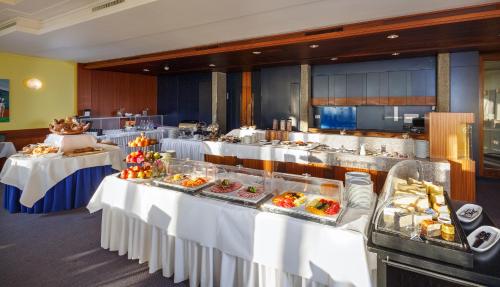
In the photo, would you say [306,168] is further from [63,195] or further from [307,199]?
[63,195]

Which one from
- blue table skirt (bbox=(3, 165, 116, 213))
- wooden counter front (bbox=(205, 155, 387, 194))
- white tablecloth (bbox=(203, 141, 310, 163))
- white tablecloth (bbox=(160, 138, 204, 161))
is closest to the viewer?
blue table skirt (bbox=(3, 165, 116, 213))

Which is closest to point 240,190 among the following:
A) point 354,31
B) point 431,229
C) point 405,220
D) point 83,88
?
point 405,220

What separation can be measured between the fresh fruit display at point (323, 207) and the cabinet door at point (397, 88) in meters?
5.51

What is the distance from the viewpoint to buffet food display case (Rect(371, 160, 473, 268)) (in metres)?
1.28

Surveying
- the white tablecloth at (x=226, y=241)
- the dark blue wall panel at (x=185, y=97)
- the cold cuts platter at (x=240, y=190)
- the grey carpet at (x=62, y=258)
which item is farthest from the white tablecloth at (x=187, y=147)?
the cold cuts platter at (x=240, y=190)

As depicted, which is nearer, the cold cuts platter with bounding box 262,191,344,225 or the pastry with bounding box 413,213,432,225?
the pastry with bounding box 413,213,432,225

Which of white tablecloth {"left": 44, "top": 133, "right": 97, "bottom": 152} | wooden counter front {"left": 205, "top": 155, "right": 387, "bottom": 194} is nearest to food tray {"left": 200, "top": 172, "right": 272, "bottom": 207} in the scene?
wooden counter front {"left": 205, "top": 155, "right": 387, "bottom": 194}

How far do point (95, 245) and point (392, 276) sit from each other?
282 centimetres

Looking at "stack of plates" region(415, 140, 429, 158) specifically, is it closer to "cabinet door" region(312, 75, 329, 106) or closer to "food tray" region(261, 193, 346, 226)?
"food tray" region(261, 193, 346, 226)

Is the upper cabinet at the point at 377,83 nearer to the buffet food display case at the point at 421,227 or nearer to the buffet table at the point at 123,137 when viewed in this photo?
the buffet table at the point at 123,137

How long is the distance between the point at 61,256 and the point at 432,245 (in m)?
3.08

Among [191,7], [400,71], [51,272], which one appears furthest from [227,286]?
[400,71]

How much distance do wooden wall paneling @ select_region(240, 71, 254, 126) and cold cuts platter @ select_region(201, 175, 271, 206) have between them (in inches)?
252

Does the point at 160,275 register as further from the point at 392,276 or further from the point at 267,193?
the point at 392,276
